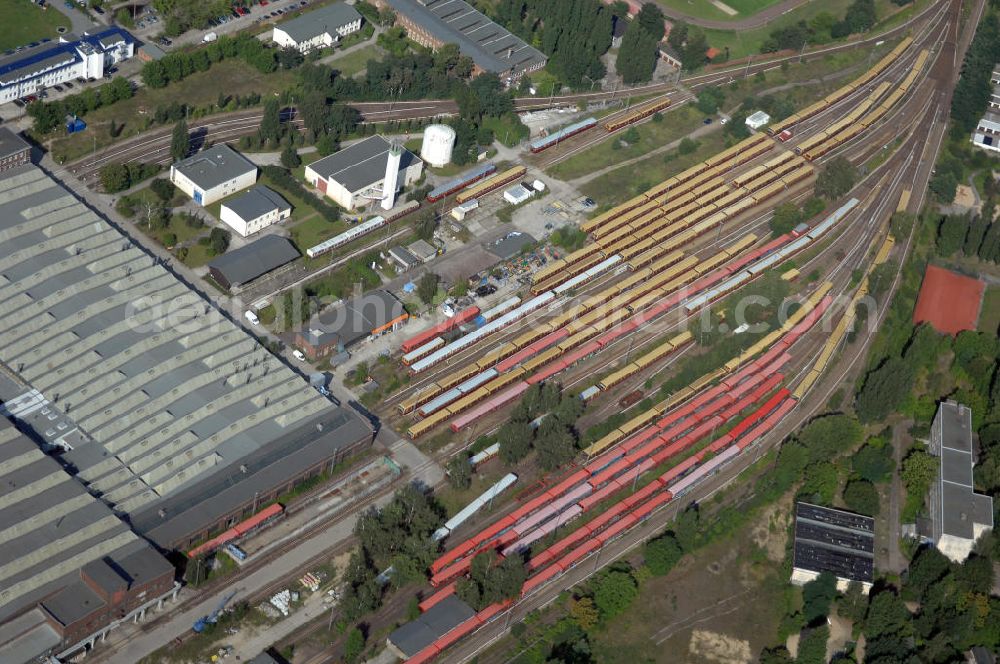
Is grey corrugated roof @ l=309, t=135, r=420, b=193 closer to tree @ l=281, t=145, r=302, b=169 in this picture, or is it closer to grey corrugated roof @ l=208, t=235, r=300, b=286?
tree @ l=281, t=145, r=302, b=169

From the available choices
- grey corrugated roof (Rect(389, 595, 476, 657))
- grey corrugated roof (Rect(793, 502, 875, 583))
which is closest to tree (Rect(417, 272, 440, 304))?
grey corrugated roof (Rect(389, 595, 476, 657))

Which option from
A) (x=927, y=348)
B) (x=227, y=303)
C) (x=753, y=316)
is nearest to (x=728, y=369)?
(x=753, y=316)

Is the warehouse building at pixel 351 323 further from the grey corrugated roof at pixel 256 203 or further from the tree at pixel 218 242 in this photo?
the grey corrugated roof at pixel 256 203

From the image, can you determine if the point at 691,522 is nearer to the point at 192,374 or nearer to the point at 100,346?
the point at 192,374

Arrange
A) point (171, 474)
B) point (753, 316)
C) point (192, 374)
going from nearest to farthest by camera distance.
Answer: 1. point (171, 474)
2. point (192, 374)
3. point (753, 316)

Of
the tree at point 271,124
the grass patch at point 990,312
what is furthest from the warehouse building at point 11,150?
the grass patch at point 990,312

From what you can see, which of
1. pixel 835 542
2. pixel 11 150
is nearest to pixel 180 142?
pixel 11 150
